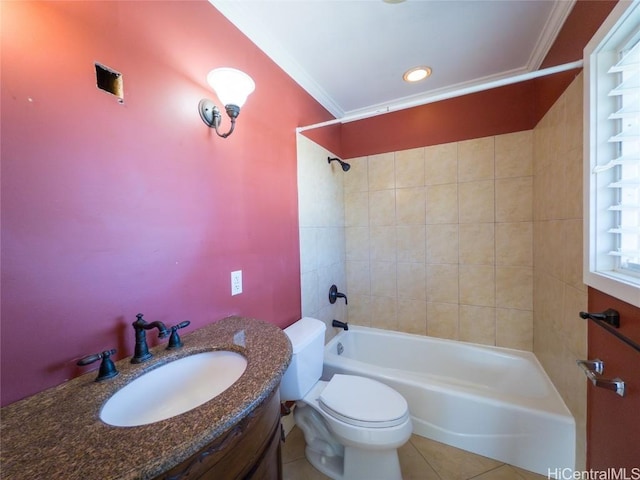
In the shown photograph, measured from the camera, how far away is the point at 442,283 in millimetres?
2096

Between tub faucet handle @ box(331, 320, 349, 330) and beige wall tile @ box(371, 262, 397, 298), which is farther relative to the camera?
beige wall tile @ box(371, 262, 397, 298)

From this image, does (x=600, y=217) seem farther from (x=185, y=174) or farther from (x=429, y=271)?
(x=185, y=174)

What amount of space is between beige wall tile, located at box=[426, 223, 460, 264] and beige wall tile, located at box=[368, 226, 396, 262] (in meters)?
0.30

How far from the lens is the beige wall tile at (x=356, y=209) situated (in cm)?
234

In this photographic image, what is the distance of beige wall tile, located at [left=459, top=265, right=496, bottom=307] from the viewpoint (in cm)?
195

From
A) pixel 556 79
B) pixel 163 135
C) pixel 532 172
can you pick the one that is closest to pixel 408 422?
pixel 163 135

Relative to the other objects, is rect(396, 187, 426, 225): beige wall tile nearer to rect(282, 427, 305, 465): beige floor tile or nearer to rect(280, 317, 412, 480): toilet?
rect(280, 317, 412, 480): toilet

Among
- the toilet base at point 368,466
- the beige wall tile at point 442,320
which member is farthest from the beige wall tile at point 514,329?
the toilet base at point 368,466

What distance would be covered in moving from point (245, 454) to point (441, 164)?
86.8 inches

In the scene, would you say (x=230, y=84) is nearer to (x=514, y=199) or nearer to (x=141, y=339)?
(x=141, y=339)

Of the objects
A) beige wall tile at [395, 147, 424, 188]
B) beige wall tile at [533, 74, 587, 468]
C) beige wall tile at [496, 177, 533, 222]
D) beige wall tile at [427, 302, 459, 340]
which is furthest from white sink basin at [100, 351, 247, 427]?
beige wall tile at [496, 177, 533, 222]

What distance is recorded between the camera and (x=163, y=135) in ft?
3.12

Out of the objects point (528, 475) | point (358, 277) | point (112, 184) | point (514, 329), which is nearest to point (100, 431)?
point (112, 184)

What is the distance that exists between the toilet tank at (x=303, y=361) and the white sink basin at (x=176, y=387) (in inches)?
16.1
